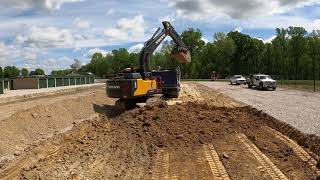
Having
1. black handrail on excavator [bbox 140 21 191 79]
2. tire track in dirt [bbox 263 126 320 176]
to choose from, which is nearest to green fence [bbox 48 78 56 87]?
black handrail on excavator [bbox 140 21 191 79]

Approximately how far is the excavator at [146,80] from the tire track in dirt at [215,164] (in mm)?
9153

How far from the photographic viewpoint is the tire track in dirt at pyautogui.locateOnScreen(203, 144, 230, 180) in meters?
10.9

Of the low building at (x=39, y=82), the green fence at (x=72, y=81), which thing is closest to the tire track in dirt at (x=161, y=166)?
the low building at (x=39, y=82)

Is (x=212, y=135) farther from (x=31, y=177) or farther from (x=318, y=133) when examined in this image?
(x=31, y=177)

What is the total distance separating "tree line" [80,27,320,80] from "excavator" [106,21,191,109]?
8161 centimetres

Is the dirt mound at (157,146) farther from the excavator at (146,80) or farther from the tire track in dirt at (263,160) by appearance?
the excavator at (146,80)

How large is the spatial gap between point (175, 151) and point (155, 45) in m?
13.4

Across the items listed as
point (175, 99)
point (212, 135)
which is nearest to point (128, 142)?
point (212, 135)

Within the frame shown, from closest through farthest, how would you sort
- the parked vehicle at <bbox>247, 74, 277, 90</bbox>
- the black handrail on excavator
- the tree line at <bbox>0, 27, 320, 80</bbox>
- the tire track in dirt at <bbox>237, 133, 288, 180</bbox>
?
the tire track in dirt at <bbox>237, 133, 288, 180</bbox>, the black handrail on excavator, the parked vehicle at <bbox>247, 74, 277, 90</bbox>, the tree line at <bbox>0, 27, 320, 80</bbox>

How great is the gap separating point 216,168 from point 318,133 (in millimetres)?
5730

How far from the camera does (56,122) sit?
21.4m

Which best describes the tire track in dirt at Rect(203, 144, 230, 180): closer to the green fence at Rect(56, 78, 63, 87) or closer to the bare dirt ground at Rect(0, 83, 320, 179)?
the bare dirt ground at Rect(0, 83, 320, 179)

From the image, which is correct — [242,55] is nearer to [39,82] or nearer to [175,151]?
[39,82]

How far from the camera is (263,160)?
40.0 feet
